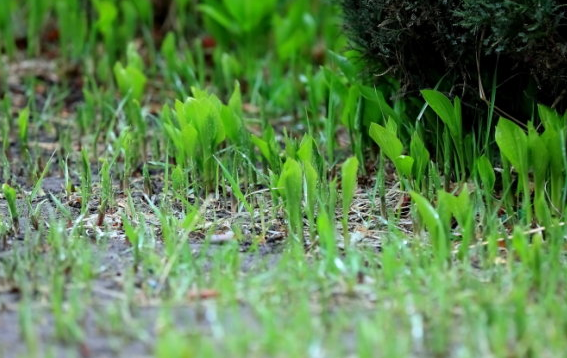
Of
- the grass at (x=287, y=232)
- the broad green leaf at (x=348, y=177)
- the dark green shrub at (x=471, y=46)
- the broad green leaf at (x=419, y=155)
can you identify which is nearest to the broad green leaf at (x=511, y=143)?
the grass at (x=287, y=232)

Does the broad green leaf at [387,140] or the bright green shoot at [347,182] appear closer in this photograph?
the bright green shoot at [347,182]

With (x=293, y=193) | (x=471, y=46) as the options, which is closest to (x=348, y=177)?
(x=293, y=193)

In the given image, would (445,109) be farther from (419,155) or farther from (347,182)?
(347,182)

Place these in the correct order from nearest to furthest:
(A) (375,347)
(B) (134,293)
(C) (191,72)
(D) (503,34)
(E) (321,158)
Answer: (A) (375,347), (B) (134,293), (D) (503,34), (E) (321,158), (C) (191,72)

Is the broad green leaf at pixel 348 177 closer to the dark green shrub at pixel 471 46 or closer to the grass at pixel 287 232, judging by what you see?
the grass at pixel 287 232

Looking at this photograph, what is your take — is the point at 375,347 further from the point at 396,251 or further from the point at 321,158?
the point at 321,158

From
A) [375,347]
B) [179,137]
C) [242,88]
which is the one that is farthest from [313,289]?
[242,88]
